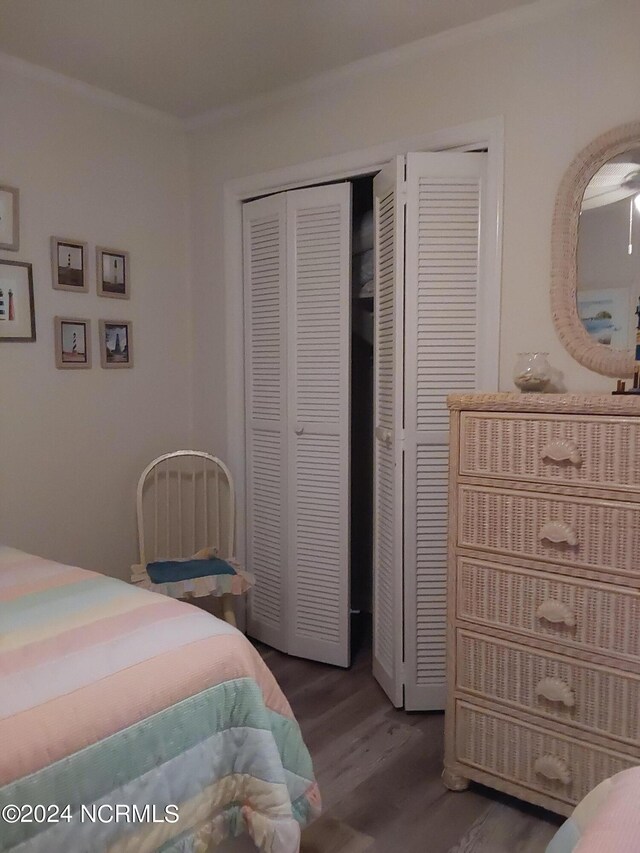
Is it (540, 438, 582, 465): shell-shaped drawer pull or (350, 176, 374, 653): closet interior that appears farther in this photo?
(350, 176, 374, 653): closet interior

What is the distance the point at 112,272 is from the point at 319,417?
1120 mm

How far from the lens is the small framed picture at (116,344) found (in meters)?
2.98

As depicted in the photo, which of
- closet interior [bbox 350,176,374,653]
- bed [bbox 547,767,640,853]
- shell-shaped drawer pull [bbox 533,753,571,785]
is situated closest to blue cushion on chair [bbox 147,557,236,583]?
closet interior [bbox 350,176,374,653]

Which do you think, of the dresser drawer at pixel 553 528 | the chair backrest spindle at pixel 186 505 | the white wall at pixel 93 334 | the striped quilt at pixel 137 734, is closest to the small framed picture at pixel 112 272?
the white wall at pixel 93 334

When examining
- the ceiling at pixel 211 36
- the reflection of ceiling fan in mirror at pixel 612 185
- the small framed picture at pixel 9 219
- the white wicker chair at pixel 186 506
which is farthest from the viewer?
the white wicker chair at pixel 186 506

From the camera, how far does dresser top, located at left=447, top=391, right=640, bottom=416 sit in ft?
5.76

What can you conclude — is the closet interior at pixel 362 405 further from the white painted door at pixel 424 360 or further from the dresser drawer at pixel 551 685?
the dresser drawer at pixel 551 685

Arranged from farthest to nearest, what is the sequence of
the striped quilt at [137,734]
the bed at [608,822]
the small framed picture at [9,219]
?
the small framed picture at [9,219], the striped quilt at [137,734], the bed at [608,822]

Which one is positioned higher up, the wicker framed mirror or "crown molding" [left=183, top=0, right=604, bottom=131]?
"crown molding" [left=183, top=0, right=604, bottom=131]

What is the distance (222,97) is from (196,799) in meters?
2.73

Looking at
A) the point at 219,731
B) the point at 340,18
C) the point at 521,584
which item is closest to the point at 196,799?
the point at 219,731

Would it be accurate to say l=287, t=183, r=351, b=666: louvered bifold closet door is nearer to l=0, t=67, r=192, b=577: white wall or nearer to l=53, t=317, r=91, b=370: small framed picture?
l=0, t=67, r=192, b=577: white wall

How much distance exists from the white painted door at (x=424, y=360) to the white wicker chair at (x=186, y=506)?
845mm

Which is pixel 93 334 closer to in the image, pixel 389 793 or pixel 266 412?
pixel 266 412
